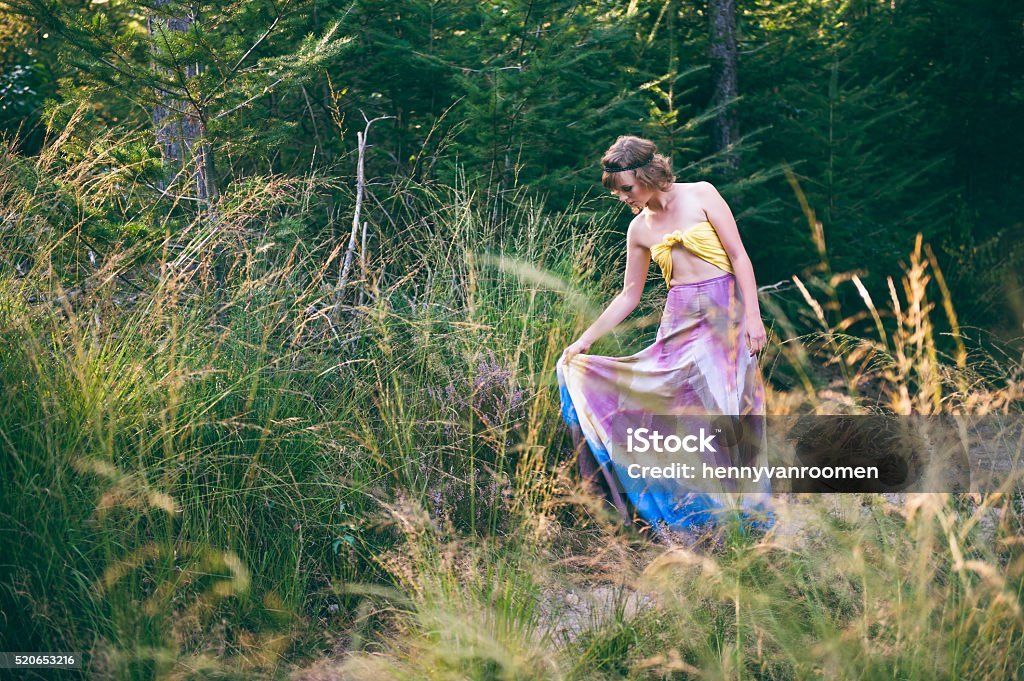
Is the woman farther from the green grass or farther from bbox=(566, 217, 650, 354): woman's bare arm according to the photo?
the green grass

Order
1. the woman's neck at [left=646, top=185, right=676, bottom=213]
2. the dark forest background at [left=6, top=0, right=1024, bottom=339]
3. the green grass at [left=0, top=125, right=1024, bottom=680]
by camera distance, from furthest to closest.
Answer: the dark forest background at [left=6, top=0, right=1024, bottom=339] → the woman's neck at [left=646, top=185, right=676, bottom=213] → the green grass at [left=0, top=125, right=1024, bottom=680]

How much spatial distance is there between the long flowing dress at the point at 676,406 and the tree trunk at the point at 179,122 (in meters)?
2.20

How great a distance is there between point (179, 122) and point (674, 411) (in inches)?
124

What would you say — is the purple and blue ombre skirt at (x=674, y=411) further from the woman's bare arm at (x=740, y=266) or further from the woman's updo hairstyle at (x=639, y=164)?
the woman's updo hairstyle at (x=639, y=164)

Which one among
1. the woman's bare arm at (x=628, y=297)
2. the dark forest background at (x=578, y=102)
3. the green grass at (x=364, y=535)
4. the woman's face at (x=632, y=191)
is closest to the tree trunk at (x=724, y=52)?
the dark forest background at (x=578, y=102)

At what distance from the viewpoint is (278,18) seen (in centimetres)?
486

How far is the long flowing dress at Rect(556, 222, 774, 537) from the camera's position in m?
3.40

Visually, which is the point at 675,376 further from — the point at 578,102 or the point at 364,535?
the point at 578,102

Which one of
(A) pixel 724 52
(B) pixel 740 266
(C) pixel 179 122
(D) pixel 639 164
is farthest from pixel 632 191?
(A) pixel 724 52

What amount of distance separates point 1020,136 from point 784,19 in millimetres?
2434

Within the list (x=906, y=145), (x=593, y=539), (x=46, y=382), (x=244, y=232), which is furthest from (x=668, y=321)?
(x=906, y=145)

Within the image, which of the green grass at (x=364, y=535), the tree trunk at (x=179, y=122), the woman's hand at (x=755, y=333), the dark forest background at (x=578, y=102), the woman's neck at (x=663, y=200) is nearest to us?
the green grass at (x=364, y=535)

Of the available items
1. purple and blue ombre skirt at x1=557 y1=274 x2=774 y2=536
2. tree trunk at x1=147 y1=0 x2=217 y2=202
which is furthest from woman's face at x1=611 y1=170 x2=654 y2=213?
tree trunk at x1=147 y1=0 x2=217 y2=202

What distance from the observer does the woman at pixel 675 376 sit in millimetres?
3381
